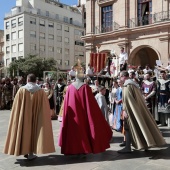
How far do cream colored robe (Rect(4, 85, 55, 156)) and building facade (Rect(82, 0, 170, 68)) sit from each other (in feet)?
53.9

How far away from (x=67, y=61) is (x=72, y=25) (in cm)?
881

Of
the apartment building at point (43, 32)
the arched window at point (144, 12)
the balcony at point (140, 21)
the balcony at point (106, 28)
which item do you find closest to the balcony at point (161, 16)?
the balcony at point (140, 21)

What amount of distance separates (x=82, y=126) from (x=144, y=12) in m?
19.4

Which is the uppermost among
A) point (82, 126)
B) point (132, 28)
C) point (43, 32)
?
point (43, 32)

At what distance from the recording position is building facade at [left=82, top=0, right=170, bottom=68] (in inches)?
805

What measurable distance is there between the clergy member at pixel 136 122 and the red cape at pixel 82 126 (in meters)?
0.49

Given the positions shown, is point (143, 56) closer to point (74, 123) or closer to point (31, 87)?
point (74, 123)

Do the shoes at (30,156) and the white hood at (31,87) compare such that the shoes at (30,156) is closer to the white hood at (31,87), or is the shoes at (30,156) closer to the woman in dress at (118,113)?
the white hood at (31,87)

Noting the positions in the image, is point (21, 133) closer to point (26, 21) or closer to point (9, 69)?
point (9, 69)

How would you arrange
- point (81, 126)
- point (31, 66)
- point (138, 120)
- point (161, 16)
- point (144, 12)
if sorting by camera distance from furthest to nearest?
point (31, 66)
point (144, 12)
point (161, 16)
point (138, 120)
point (81, 126)

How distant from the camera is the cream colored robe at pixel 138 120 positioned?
5125mm

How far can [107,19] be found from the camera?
24875 millimetres

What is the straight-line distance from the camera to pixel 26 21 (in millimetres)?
53906

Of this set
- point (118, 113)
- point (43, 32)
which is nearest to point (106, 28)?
point (118, 113)
